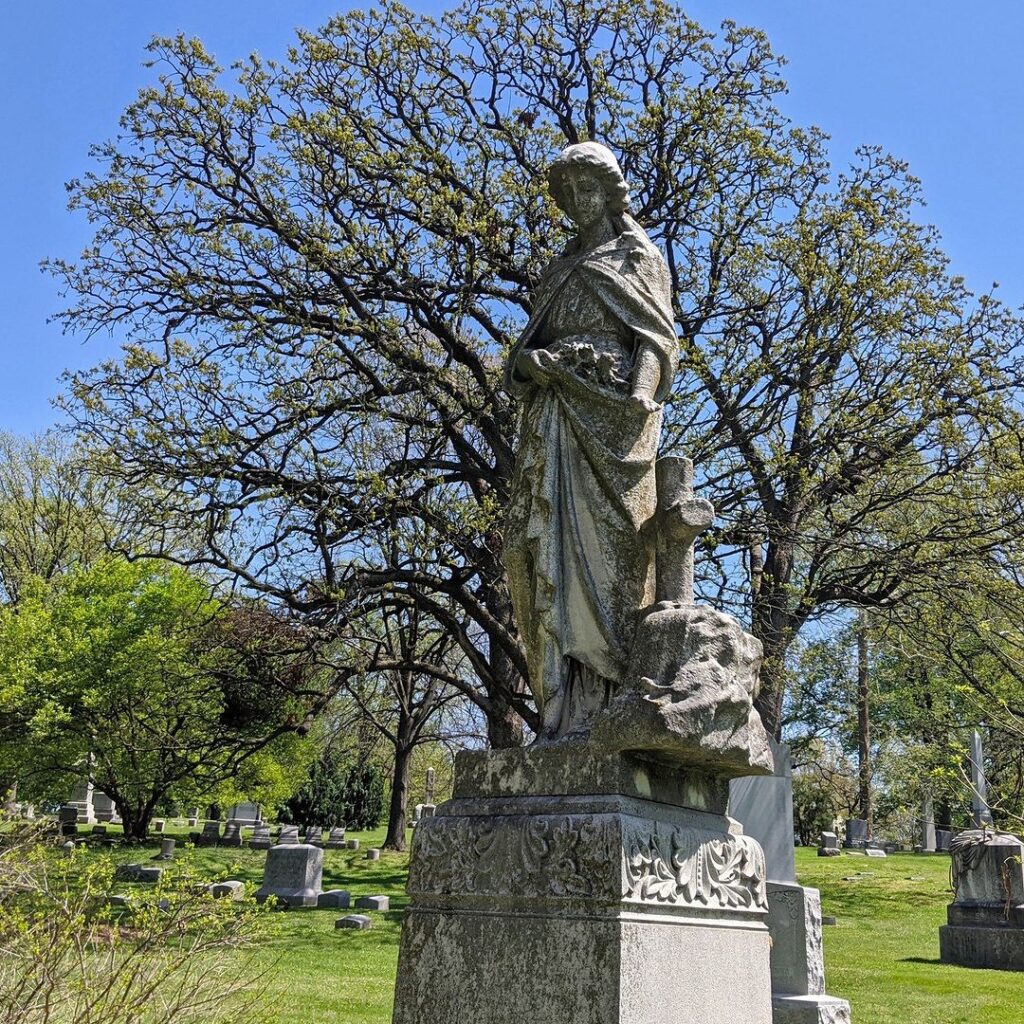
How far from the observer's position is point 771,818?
9.70m

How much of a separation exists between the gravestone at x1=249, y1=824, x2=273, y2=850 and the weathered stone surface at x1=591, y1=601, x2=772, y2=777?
26.4 m

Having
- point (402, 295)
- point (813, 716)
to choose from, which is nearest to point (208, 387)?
point (402, 295)

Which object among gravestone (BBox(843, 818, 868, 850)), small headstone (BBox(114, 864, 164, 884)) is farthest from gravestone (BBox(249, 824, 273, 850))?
gravestone (BBox(843, 818, 868, 850))

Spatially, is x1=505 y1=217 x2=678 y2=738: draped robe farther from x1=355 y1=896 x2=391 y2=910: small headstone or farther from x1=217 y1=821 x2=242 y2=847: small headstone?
x1=217 y1=821 x2=242 y2=847: small headstone

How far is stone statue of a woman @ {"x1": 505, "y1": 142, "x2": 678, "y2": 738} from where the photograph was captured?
4.39m

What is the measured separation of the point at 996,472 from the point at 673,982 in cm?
1404

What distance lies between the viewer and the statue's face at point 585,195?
5.05 metres

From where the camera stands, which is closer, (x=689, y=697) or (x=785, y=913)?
(x=689, y=697)

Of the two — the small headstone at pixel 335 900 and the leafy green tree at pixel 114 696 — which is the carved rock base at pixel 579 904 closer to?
the small headstone at pixel 335 900

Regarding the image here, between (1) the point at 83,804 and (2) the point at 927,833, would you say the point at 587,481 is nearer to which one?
(2) the point at 927,833

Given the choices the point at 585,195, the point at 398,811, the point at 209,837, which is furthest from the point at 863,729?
the point at 585,195

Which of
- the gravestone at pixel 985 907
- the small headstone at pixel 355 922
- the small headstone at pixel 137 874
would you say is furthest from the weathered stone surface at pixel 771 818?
the small headstone at pixel 137 874

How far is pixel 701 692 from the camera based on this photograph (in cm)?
389

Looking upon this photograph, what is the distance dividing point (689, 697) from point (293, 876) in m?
16.1
